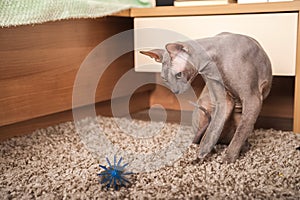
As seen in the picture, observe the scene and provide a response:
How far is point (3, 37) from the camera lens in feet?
3.76

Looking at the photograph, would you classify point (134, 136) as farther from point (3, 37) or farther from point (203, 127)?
point (3, 37)

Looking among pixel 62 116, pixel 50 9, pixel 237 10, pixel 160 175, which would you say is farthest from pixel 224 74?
pixel 62 116

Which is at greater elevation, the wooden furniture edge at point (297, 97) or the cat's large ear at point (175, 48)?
the cat's large ear at point (175, 48)

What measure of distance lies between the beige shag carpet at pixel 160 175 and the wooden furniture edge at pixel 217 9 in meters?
0.43

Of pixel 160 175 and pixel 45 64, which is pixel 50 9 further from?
pixel 160 175

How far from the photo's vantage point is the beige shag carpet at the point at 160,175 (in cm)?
77

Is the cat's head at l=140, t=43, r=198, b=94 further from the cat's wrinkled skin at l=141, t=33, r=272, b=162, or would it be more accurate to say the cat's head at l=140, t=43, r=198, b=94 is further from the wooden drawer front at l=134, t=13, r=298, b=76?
the wooden drawer front at l=134, t=13, r=298, b=76

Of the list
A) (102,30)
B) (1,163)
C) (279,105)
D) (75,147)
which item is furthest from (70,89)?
(279,105)

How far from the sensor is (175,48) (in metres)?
0.93

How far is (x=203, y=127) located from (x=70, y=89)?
595mm

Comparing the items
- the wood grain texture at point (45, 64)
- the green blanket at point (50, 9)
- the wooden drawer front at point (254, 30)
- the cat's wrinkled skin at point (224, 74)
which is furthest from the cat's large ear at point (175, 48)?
the wood grain texture at point (45, 64)

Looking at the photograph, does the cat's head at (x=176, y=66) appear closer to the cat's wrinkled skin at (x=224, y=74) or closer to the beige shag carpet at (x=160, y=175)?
the cat's wrinkled skin at (x=224, y=74)

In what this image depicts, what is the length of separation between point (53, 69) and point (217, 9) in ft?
2.02

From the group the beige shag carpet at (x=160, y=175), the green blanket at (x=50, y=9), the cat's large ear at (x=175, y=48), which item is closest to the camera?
the beige shag carpet at (x=160, y=175)
